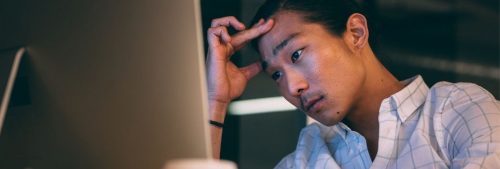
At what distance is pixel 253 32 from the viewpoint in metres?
1.41

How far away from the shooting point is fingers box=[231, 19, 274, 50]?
1.40 meters

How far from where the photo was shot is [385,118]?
1.33 meters

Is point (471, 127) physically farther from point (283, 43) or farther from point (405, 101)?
point (283, 43)

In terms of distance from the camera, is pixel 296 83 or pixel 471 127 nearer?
pixel 471 127

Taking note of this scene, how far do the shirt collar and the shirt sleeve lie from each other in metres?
0.10

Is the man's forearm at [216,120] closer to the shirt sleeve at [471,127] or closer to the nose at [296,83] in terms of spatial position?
the nose at [296,83]

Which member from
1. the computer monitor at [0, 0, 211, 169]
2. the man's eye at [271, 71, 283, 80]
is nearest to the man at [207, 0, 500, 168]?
the man's eye at [271, 71, 283, 80]

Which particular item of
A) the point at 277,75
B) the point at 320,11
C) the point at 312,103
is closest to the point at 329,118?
the point at 312,103

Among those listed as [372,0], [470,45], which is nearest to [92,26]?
[372,0]

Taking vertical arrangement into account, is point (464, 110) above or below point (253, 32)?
below

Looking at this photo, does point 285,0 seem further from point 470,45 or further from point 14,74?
point 470,45

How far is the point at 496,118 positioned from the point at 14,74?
2.96 feet

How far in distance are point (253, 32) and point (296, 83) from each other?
0.58 feet

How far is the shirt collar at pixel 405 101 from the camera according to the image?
1319mm
